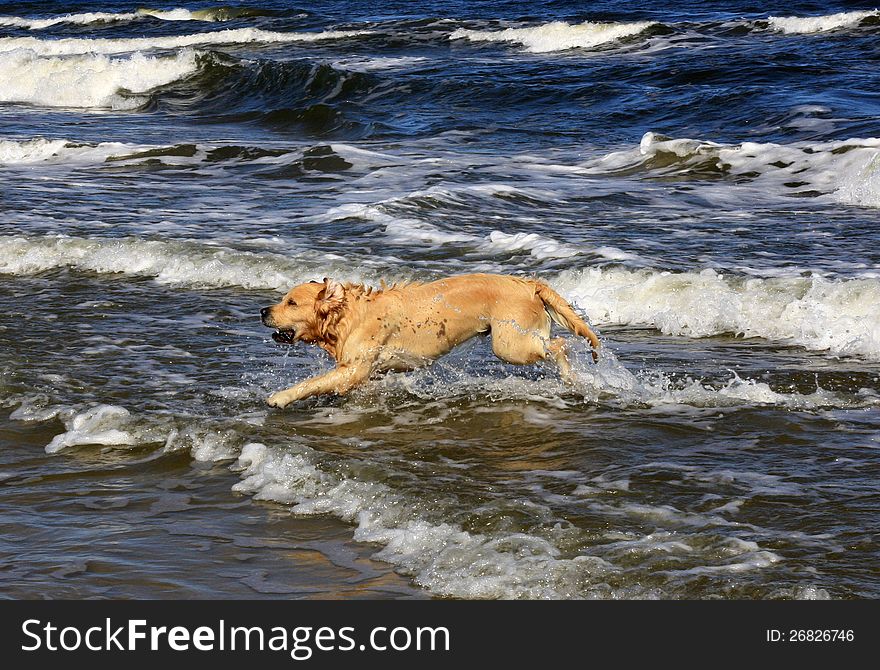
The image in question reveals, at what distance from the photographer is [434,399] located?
738cm

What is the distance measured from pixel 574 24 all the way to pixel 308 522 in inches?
1092

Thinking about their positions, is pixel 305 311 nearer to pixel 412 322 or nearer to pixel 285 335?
pixel 285 335

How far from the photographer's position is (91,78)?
27.4 meters

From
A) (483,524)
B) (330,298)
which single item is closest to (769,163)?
(330,298)

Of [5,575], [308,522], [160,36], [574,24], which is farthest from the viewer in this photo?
[160,36]

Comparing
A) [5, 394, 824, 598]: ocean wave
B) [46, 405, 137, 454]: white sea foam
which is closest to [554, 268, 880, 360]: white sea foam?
[5, 394, 824, 598]: ocean wave

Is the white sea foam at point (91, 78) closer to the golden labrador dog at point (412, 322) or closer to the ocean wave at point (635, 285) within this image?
the ocean wave at point (635, 285)

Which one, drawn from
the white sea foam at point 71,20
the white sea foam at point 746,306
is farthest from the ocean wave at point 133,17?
the white sea foam at point 746,306

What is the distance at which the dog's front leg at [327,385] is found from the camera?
23.1 ft

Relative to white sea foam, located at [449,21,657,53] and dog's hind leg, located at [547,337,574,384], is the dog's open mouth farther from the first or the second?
white sea foam, located at [449,21,657,53]

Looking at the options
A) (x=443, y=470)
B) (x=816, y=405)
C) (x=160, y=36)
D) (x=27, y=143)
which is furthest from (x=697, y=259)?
(x=160, y=36)

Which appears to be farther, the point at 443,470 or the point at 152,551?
the point at 443,470
